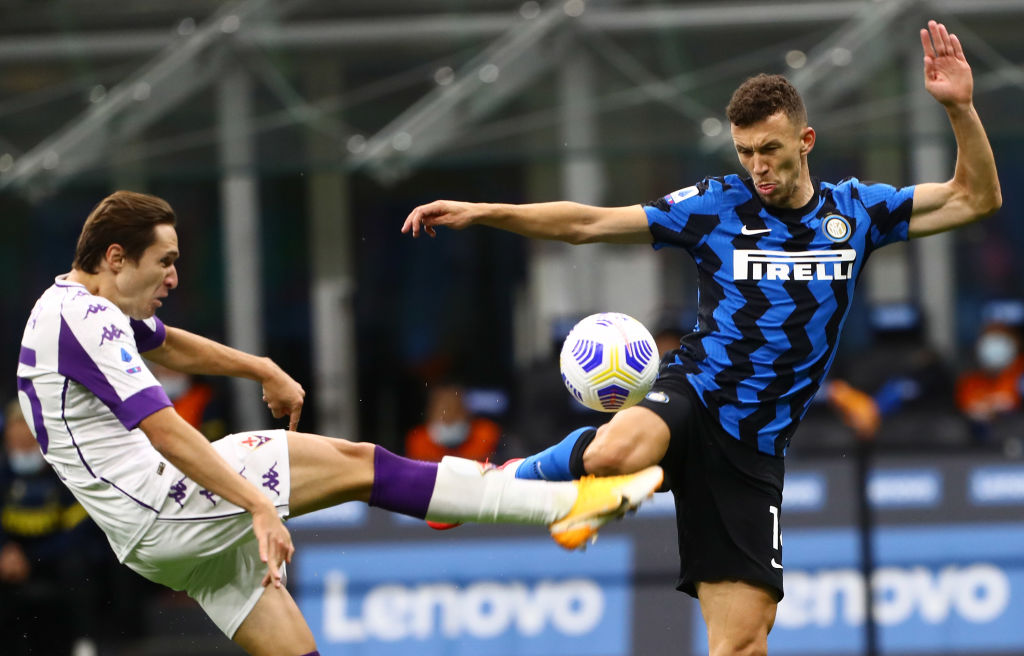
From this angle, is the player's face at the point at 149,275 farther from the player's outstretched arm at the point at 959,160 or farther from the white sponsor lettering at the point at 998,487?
the white sponsor lettering at the point at 998,487

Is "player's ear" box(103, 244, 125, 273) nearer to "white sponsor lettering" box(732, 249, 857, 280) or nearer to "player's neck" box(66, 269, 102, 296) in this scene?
"player's neck" box(66, 269, 102, 296)

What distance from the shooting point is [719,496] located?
4969 mm

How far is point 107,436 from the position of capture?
449 cm

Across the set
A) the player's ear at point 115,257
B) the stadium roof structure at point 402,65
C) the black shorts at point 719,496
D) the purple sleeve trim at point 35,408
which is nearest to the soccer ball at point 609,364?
the black shorts at point 719,496

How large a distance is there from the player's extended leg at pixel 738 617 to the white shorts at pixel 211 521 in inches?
61.8

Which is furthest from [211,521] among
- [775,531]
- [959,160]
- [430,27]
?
[430,27]

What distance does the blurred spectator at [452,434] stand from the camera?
9203 millimetres

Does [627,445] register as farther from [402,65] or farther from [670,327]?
[402,65]

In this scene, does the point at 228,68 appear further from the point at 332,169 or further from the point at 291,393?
the point at 291,393

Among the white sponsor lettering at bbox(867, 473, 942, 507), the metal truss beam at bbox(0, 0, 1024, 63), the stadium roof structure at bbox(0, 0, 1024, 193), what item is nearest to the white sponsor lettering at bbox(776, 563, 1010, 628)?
the white sponsor lettering at bbox(867, 473, 942, 507)

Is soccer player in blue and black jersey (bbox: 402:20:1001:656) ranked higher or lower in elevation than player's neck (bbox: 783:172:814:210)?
lower

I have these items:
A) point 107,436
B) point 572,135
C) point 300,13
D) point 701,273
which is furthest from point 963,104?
point 300,13

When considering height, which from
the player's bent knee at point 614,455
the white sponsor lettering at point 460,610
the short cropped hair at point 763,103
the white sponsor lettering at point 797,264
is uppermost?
the short cropped hair at point 763,103

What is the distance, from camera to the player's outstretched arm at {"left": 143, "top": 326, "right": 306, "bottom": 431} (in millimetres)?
5129
